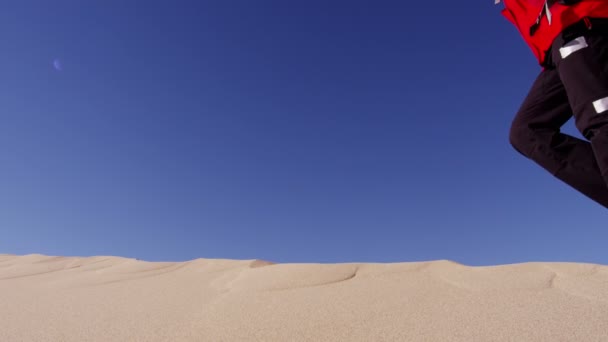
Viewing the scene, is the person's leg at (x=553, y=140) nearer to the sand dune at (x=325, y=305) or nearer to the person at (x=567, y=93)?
the person at (x=567, y=93)

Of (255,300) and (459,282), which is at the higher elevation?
(255,300)

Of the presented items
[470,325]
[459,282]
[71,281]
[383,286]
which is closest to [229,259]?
[71,281]

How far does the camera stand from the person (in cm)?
115

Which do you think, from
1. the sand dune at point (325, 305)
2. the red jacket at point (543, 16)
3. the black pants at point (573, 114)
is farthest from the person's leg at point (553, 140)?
the sand dune at point (325, 305)

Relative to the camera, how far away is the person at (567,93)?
3.76 feet

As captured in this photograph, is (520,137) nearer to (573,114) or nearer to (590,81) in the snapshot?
(573,114)

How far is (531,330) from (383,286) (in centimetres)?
83

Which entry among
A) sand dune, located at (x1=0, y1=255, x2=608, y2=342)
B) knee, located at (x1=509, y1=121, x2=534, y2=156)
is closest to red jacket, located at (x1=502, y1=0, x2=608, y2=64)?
knee, located at (x1=509, y1=121, x2=534, y2=156)

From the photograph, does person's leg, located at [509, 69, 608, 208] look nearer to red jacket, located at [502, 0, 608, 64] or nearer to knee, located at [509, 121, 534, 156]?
knee, located at [509, 121, 534, 156]

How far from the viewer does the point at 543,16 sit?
4.35ft

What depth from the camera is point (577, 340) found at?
4.32 feet

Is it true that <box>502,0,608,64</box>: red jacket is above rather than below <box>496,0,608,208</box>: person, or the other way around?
above

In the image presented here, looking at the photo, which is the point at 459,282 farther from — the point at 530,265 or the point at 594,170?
the point at 594,170

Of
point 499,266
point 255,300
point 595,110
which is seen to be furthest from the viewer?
point 499,266
